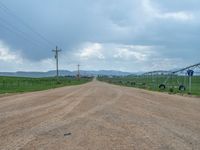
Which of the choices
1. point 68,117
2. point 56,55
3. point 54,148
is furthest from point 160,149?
point 56,55

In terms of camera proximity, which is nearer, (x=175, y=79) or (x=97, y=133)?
(x=97, y=133)

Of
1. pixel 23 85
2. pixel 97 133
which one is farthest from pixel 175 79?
pixel 97 133

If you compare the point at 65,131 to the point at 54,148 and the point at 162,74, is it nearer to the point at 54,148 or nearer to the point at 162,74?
the point at 54,148

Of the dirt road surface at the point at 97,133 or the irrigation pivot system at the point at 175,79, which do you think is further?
the irrigation pivot system at the point at 175,79

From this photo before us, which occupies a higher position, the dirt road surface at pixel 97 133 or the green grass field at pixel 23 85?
the green grass field at pixel 23 85

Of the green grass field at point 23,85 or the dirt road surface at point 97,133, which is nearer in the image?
the dirt road surface at point 97,133

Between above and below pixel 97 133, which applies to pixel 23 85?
above

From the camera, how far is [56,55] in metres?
84.2

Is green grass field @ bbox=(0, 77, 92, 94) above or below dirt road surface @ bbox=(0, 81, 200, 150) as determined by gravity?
above

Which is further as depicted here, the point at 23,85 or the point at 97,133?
the point at 23,85

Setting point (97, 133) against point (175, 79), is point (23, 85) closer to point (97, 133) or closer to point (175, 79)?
point (175, 79)

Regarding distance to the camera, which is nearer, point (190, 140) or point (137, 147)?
point (137, 147)

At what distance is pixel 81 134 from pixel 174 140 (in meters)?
2.64

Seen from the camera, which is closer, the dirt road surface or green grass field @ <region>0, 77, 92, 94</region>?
the dirt road surface
